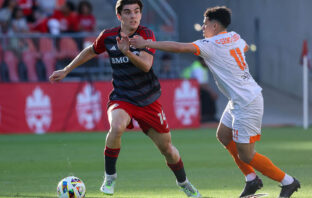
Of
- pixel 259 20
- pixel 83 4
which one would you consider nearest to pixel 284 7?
pixel 259 20

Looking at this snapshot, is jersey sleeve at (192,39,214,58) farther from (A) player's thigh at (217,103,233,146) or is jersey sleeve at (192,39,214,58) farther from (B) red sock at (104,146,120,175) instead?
(B) red sock at (104,146,120,175)

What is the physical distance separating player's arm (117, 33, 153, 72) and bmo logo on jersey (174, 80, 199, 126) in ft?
35.8

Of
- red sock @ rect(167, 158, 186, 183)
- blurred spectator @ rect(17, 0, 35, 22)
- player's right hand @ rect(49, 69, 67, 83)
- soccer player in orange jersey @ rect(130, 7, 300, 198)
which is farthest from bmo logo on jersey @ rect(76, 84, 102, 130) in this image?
soccer player in orange jersey @ rect(130, 7, 300, 198)

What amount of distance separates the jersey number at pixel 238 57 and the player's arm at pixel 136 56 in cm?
93

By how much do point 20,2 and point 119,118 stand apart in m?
14.1

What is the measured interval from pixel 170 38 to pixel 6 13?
17.0ft

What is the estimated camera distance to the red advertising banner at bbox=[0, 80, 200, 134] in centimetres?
1708

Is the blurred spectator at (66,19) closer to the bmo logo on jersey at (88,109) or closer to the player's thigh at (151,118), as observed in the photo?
the bmo logo on jersey at (88,109)

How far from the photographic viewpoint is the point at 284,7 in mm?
25250

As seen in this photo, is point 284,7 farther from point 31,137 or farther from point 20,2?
point 31,137

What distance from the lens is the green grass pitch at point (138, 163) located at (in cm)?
815

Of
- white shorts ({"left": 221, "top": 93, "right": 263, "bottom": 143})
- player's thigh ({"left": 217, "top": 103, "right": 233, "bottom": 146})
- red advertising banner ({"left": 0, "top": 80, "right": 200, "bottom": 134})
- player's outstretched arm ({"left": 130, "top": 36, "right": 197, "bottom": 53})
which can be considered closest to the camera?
player's outstretched arm ({"left": 130, "top": 36, "right": 197, "bottom": 53})

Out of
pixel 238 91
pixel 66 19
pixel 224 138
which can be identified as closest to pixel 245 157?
pixel 224 138

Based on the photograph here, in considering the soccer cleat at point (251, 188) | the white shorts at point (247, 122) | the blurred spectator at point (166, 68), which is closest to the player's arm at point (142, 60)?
the white shorts at point (247, 122)
